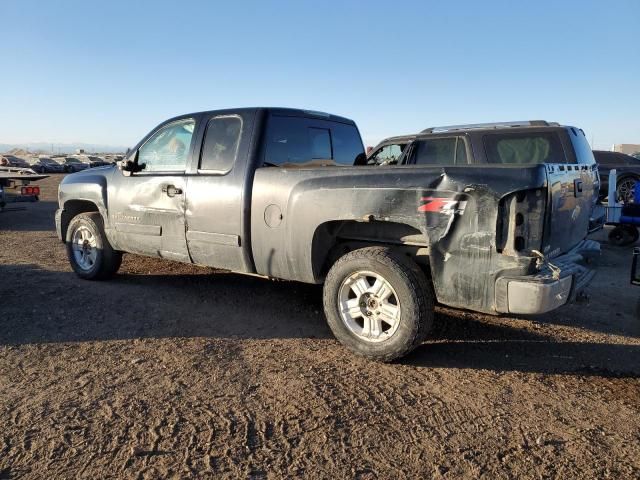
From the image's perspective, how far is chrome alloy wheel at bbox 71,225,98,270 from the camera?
6.09 m

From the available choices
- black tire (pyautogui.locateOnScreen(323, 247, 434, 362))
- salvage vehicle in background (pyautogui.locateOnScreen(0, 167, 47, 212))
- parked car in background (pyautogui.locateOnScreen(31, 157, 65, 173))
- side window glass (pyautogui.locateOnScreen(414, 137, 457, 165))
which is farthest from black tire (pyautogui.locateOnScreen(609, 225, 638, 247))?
parked car in background (pyautogui.locateOnScreen(31, 157, 65, 173))

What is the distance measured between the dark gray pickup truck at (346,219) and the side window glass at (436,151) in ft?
6.72

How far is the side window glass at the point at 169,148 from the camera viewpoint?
5.18 m

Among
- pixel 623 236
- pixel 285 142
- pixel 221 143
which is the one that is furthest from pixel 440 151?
pixel 623 236

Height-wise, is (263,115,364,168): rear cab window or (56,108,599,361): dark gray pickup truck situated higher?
(263,115,364,168): rear cab window

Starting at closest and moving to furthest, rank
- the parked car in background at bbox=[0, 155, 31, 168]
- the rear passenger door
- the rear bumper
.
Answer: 1. the rear bumper
2. the rear passenger door
3. the parked car in background at bbox=[0, 155, 31, 168]

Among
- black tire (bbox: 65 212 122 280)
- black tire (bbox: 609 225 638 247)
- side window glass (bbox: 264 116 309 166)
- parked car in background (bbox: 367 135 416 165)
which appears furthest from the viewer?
black tire (bbox: 609 225 638 247)

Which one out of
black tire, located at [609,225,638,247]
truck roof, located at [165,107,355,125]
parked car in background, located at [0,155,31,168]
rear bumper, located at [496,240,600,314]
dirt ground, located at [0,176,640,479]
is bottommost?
dirt ground, located at [0,176,640,479]

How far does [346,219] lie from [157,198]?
2403 millimetres

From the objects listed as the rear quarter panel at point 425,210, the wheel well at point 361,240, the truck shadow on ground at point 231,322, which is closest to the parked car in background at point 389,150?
the truck shadow on ground at point 231,322

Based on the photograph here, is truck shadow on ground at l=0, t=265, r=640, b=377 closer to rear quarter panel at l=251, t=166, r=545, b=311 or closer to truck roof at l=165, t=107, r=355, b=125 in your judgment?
rear quarter panel at l=251, t=166, r=545, b=311

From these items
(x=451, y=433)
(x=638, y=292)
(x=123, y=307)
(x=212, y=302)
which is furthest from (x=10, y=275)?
(x=638, y=292)

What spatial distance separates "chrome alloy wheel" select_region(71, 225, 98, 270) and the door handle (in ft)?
5.07

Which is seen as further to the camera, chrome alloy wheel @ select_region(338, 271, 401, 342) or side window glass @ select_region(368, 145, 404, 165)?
side window glass @ select_region(368, 145, 404, 165)
